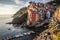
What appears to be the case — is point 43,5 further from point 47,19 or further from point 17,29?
point 17,29

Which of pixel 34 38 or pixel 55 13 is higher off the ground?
pixel 55 13

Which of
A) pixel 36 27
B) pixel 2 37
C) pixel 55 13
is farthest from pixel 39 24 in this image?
pixel 2 37

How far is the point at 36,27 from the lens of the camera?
1548 cm

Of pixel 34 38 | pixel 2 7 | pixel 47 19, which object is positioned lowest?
pixel 34 38

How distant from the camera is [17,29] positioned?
1542 centimetres

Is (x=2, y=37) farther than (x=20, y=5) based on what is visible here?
No

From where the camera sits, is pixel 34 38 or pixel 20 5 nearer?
pixel 34 38

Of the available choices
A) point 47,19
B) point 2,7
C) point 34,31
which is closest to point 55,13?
point 47,19

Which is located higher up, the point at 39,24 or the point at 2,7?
the point at 2,7

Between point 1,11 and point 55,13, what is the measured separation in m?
3.63

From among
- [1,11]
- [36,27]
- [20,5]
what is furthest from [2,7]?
[36,27]

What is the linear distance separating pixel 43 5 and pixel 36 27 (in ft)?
5.42

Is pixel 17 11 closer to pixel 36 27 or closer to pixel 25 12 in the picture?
pixel 25 12

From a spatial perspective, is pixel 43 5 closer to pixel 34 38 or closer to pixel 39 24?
pixel 39 24
